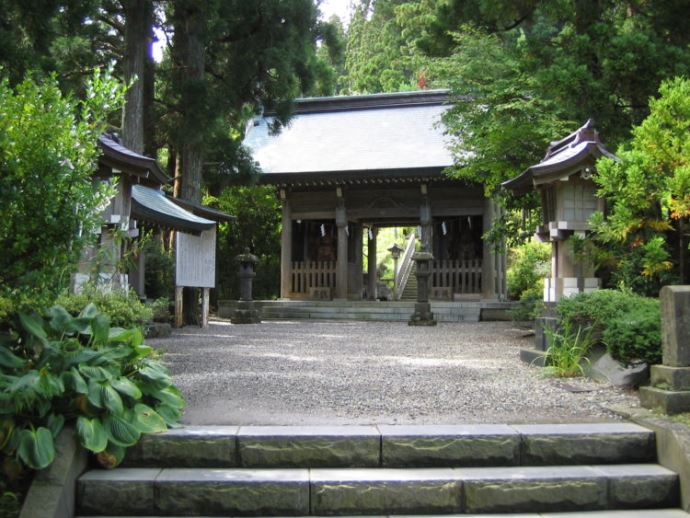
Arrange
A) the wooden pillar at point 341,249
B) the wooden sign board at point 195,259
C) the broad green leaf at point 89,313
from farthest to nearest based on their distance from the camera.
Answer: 1. the wooden pillar at point 341,249
2. the wooden sign board at point 195,259
3. the broad green leaf at point 89,313

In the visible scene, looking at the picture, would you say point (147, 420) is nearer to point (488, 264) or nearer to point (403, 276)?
point (488, 264)

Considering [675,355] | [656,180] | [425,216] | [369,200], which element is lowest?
[675,355]

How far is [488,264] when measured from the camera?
16.3 m

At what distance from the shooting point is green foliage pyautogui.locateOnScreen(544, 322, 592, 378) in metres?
5.85

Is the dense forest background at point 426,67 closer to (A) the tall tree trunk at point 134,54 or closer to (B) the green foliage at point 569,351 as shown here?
(A) the tall tree trunk at point 134,54

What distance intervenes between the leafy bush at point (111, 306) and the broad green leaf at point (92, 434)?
2093mm

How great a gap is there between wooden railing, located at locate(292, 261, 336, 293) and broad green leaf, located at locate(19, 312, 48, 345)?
14.0 metres

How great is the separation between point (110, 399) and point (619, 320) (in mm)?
3936

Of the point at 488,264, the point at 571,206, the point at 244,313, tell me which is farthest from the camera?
the point at 488,264

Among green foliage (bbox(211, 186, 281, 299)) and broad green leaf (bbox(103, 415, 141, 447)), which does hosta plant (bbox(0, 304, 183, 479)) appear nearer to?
broad green leaf (bbox(103, 415, 141, 447))

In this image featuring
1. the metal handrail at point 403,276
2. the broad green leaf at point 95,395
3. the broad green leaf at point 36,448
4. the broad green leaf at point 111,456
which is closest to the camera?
the broad green leaf at point 36,448

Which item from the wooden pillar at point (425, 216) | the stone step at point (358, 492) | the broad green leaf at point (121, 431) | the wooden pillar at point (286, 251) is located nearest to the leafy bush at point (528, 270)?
the wooden pillar at point (425, 216)

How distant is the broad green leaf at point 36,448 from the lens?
321 cm

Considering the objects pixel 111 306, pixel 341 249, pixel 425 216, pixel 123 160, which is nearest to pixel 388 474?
pixel 111 306
